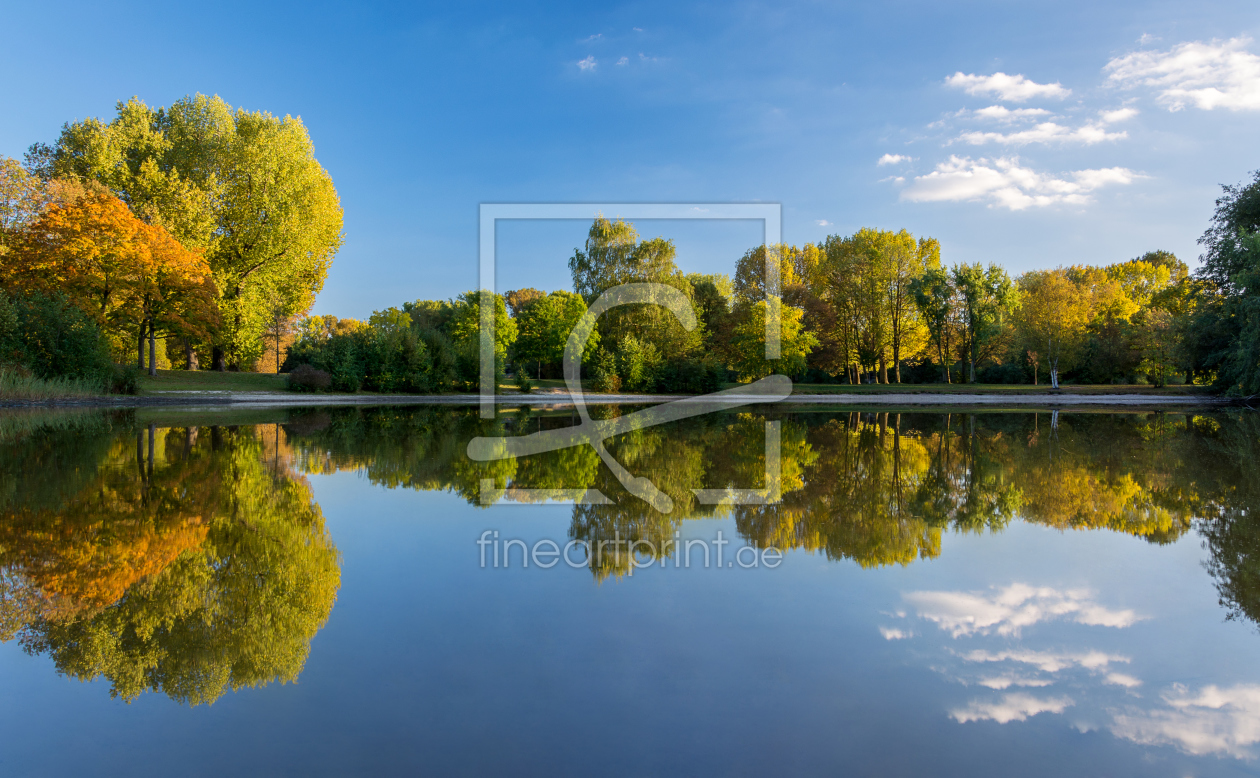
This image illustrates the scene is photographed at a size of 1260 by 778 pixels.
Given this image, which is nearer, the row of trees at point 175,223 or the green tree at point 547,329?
the row of trees at point 175,223

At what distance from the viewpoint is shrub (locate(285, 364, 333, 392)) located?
28.7m

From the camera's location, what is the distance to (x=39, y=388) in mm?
19469

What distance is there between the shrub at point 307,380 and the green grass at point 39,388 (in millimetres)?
7629

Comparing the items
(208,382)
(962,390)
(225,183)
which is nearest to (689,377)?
(962,390)

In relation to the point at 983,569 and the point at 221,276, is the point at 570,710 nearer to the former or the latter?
the point at 983,569

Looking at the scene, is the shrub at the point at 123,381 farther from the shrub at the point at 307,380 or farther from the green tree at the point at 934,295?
the green tree at the point at 934,295

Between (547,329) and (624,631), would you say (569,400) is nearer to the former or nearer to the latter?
(547,329)

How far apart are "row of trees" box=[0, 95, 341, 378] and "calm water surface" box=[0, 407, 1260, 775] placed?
74.4ft

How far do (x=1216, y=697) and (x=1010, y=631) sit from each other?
29.2 inches

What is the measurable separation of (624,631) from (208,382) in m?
31.3

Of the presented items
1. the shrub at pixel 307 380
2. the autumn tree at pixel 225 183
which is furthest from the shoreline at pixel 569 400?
the autumn tree at pixel 225 183

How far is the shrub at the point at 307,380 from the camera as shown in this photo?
94.1ft

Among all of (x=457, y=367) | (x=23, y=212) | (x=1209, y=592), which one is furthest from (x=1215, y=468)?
(x=23, y=212)

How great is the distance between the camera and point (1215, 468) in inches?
315
